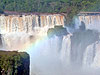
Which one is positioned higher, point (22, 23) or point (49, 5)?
point (49, 5)

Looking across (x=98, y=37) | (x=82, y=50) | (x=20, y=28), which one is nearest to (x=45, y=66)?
(x=82, y=50)

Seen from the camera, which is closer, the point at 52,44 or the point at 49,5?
the point at 52,44

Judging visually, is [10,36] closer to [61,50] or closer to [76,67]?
[61,50]

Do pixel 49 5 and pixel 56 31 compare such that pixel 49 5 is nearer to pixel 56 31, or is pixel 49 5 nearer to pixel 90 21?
pixel 90 21

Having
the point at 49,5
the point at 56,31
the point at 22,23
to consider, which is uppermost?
the point at 49,5

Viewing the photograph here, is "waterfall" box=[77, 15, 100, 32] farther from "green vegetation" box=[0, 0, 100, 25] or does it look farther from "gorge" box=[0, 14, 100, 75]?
"green vegetation" box=[0, 0, 100, 25]

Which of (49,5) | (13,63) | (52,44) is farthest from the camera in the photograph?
(49,5)

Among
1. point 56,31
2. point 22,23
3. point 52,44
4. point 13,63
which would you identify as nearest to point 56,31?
point 56,31
